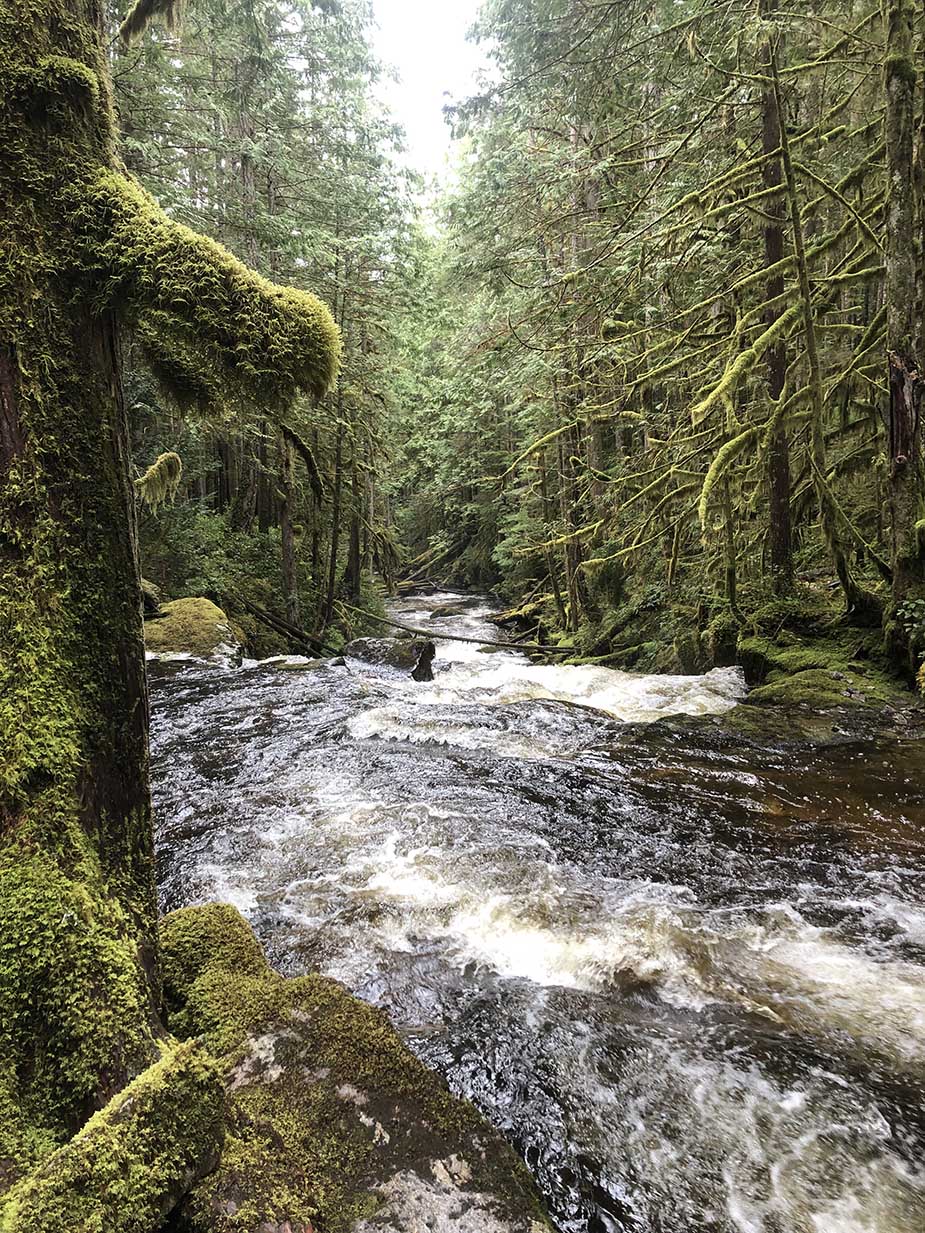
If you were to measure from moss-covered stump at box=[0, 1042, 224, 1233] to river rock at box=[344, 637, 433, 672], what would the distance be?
417 inches

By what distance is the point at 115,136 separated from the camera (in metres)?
2.02

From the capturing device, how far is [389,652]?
12.8 meters

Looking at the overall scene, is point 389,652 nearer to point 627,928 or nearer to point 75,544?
point 627,928

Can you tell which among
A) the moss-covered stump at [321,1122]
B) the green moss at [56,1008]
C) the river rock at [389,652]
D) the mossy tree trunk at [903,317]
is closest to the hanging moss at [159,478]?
the moss-covered stump at [321,1122]

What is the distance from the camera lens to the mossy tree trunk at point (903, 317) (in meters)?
6.51

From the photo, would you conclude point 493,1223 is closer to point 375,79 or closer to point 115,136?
point 115,136

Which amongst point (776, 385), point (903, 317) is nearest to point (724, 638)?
point (776, 385)

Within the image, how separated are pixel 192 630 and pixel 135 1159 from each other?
446 inches

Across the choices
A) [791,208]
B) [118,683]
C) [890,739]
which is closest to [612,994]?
[118,683]

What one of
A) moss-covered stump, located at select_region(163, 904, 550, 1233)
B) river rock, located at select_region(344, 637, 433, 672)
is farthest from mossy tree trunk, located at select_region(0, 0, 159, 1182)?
river rock, located at select_region(344, 637, 433, 672)

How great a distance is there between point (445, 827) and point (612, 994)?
214cm

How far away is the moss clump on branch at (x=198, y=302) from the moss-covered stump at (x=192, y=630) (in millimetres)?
10189

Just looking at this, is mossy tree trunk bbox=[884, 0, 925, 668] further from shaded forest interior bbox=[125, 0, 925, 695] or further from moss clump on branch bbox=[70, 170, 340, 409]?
moss clump on branch bbox=[70, 170, 340, 409]

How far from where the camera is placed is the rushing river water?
2252mm
